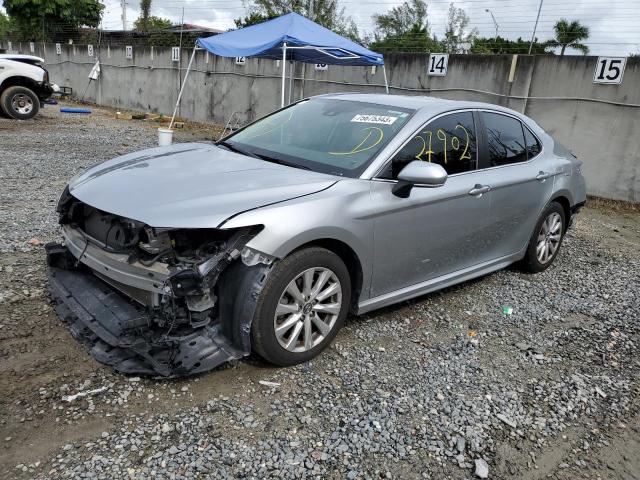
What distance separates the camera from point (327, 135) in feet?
12.7

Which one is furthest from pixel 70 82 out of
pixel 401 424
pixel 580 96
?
pixel 401 424

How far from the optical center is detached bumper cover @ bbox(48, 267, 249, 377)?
277 centimetres

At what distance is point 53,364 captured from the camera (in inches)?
118

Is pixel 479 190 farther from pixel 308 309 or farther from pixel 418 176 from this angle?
pixel 308 309

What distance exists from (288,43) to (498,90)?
4.08 meters

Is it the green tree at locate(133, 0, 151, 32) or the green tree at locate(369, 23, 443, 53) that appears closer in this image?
the green tree at locate(369, 23, 443, 53)

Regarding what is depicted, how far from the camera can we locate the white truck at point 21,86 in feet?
40.1

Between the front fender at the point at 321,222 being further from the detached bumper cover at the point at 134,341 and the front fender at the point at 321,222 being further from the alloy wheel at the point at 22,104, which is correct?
the alloy wheel at the point at 22,104

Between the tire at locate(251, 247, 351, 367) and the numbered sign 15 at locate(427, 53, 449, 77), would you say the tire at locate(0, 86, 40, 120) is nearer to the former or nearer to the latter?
the numbered sign 15 at locate(427, 53, 449, 77)

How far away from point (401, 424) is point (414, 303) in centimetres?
158

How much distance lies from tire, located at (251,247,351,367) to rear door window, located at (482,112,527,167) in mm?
1842

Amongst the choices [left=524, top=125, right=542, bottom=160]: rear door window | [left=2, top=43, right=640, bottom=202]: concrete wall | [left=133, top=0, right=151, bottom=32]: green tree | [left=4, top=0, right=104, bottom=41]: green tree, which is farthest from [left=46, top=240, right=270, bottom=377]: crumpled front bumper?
[left=133, top=0, right=151, bottom=32]: green tree

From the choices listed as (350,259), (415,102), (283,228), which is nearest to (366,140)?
(415,102)

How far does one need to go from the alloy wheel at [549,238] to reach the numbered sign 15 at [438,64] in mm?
6386
